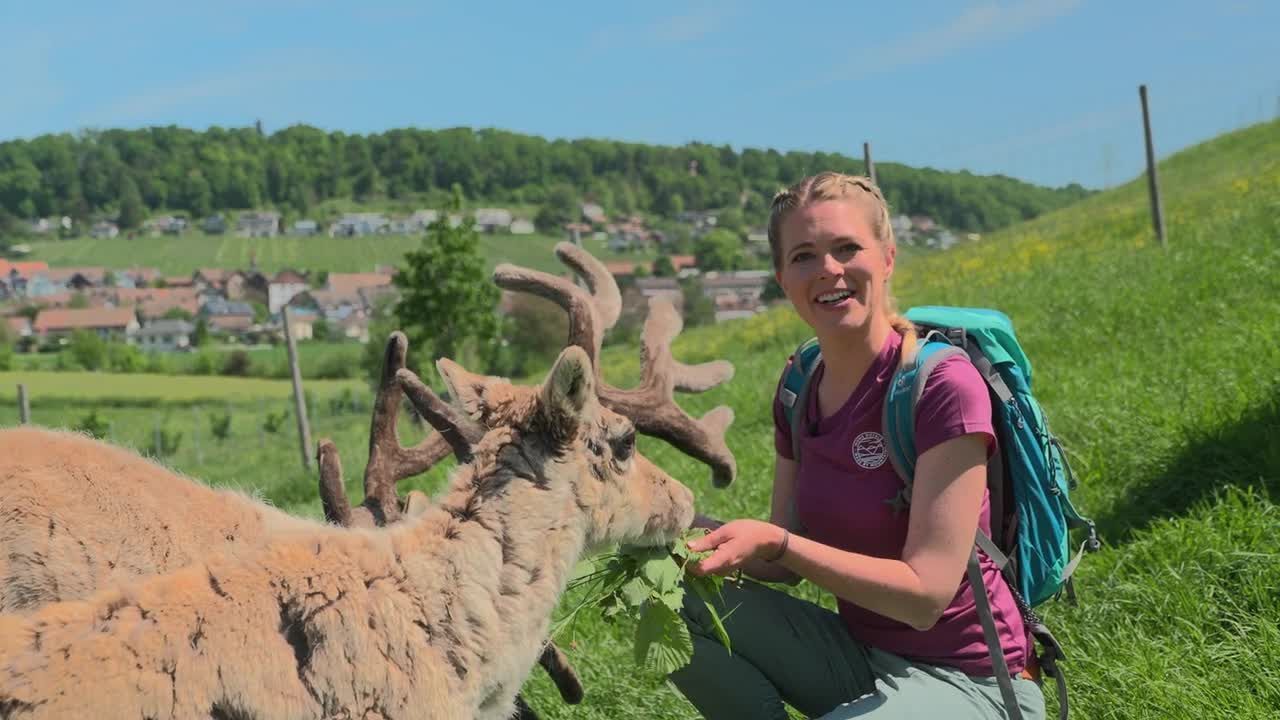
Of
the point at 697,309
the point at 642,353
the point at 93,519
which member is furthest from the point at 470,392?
the point at 697,309

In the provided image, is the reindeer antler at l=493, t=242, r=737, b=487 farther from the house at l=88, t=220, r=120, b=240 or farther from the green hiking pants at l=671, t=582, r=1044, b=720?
the house at l=88, t=220, r=120, b=240

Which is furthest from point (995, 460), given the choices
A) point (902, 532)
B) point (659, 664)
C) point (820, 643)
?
point (659, 664)

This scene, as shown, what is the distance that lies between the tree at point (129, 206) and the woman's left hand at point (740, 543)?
529 feet

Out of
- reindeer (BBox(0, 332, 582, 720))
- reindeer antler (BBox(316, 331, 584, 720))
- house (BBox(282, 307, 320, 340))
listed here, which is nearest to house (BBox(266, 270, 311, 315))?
house (BBox(282, 307, 320, 340))

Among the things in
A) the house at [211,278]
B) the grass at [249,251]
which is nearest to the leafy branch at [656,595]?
the grass at [249,251]

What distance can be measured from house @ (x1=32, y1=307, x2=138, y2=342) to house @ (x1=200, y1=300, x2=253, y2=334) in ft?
20.3

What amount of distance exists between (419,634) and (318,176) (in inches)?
7002

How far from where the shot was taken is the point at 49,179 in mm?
153750

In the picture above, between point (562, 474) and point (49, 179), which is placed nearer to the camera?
point (562, 474)

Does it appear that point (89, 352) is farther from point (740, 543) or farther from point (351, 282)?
point (740, 543)

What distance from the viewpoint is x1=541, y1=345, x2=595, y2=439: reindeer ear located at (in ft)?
11.9

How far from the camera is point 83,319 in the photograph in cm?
9269

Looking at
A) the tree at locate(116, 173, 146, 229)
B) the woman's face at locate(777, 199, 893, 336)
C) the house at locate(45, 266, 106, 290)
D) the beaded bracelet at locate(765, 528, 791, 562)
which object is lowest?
the beaded bracelet at locate(765, 528, 791, 562)

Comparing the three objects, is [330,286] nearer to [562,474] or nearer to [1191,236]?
[1191,236]
